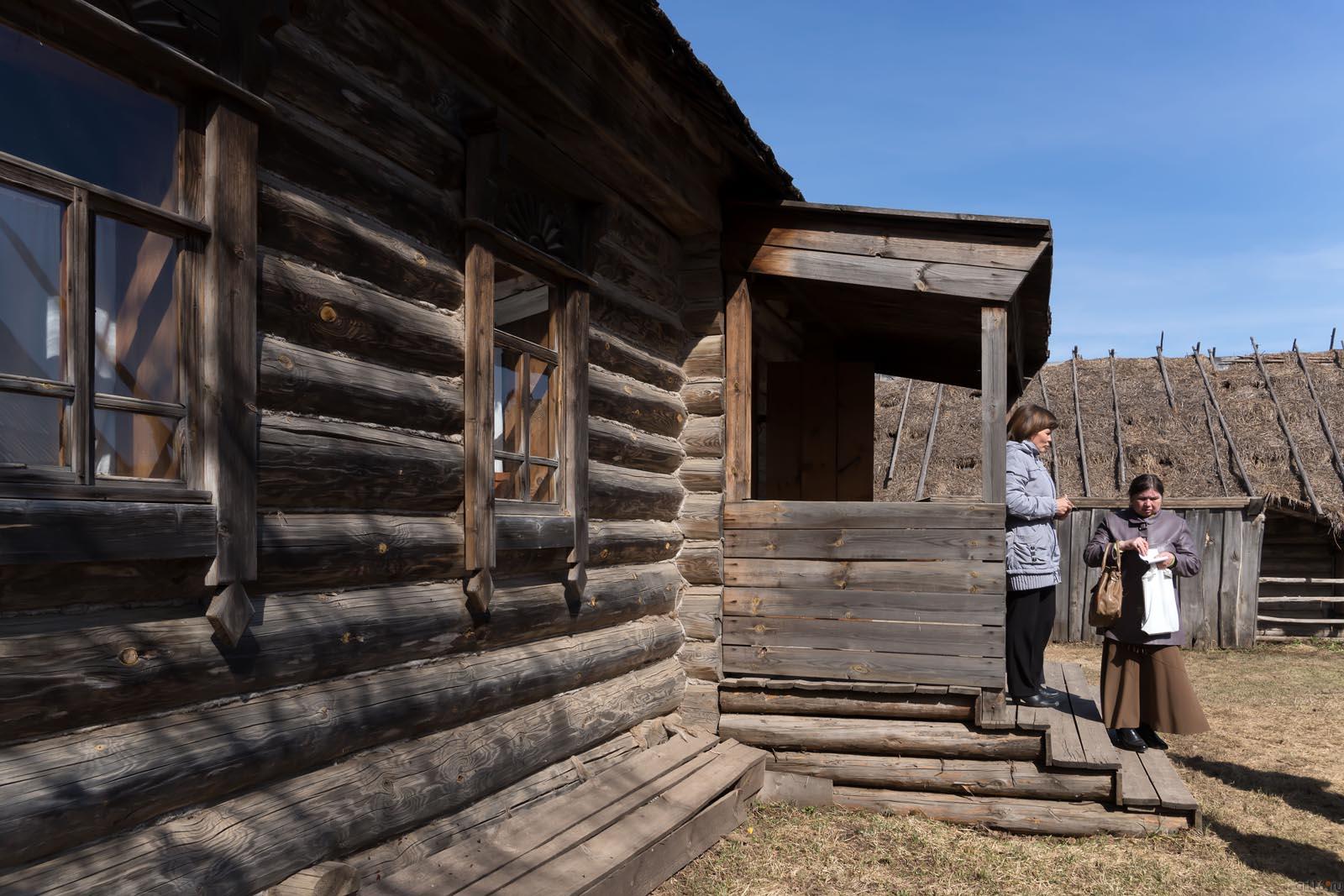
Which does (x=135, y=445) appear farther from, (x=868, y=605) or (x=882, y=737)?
(x=882, y=737)

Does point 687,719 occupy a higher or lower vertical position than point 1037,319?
lower

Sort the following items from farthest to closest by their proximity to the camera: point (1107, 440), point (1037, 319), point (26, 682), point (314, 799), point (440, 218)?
point (1107, 440) → point (1037, 319) → point (440, 218) → point (314, 799) → point (26, 682)

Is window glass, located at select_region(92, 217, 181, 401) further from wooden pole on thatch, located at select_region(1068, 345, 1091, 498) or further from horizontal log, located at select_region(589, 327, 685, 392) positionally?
wooden pole on thatch, located at select_region(1068, 345, 1091, 498)

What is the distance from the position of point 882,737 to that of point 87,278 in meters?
5.03

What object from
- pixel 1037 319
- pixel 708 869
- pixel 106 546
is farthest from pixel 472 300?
pixel 1037 319

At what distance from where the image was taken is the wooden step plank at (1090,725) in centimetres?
543

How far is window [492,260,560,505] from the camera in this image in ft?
14.4

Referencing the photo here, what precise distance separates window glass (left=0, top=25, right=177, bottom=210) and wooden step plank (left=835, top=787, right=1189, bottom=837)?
5.10 metres

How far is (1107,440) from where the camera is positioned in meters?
17.3

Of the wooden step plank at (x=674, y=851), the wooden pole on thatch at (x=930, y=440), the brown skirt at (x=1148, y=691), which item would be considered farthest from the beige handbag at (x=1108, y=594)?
the wooden pole on thatch at (x=930, y=440)

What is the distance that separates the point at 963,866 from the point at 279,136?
4.61 meters

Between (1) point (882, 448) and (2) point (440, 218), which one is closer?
(2) point (440, 218)

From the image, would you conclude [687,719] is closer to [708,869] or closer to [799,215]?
[708,869]

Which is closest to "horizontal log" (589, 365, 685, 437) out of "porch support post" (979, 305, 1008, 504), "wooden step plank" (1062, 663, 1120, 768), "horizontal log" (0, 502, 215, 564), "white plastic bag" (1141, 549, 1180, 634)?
"porch support post" (979, 305, 1008, 504)
